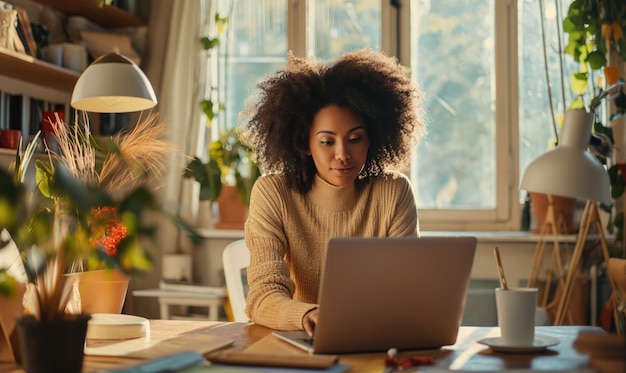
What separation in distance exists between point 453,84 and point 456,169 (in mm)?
379

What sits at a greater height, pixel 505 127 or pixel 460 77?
pixel 460 77

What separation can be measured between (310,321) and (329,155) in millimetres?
602

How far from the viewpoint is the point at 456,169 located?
3.61m

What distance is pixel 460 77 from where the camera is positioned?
3590 mm

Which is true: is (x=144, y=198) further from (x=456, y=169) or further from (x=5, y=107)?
(x=456, y=169)

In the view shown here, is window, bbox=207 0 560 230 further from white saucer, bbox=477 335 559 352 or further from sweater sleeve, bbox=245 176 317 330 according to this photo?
white saucer, bbox=477 335 559 352

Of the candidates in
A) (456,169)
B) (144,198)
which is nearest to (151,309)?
(456,169)

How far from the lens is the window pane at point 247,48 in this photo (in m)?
3.82

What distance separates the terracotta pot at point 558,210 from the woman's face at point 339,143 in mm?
1421

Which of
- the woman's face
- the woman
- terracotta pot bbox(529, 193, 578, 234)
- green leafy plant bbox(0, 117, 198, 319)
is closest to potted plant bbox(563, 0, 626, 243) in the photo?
terracotta pot bbox(529, 193, 578, 234)

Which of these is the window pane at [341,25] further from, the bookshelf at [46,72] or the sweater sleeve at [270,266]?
the sweater sleeve at [270,266]

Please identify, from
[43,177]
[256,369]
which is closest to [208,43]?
[43,177]

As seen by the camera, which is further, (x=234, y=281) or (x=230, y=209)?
(x=230, y=209)

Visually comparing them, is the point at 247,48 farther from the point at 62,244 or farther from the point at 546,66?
the point at 62,244
